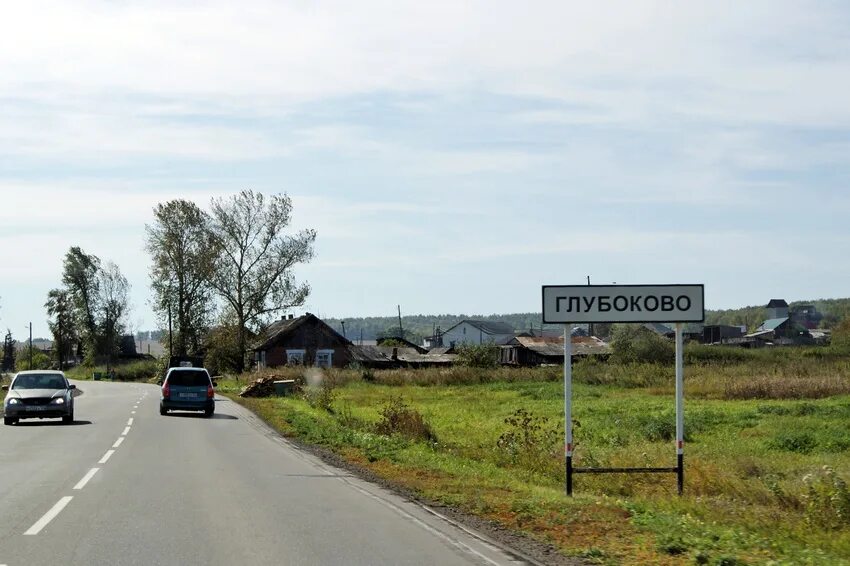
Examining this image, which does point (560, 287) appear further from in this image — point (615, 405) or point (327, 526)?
point (615, 405)

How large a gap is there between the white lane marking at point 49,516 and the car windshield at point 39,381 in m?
18.5

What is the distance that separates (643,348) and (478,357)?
556 inches

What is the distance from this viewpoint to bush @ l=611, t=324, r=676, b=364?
79.1 meters

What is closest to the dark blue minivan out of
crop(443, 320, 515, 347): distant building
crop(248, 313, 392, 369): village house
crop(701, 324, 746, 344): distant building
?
crop(248, 313, 392, 369): village house

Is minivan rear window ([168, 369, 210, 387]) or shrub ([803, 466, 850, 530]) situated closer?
shrub ([803, 466, 850, 530])

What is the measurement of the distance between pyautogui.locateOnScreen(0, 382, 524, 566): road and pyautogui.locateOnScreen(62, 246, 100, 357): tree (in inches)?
3949

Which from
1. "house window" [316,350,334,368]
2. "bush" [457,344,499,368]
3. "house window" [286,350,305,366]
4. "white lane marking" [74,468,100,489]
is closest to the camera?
"white lane marking" [74,468,100,489]

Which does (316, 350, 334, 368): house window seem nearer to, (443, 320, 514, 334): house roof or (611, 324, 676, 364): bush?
(611, 324, 676, 364): bush

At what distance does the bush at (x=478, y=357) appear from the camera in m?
78.5

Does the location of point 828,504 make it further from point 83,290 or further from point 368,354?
point 83,290

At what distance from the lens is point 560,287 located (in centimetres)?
1356

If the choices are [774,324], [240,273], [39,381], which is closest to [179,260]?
[240,273]

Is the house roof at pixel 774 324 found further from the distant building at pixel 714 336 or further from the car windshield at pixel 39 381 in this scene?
the car windshield at pixel 39 381

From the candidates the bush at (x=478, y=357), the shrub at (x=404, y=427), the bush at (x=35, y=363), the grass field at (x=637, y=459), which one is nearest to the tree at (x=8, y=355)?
the bush at (x=35, y=363)
